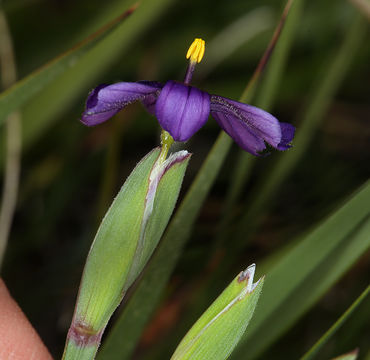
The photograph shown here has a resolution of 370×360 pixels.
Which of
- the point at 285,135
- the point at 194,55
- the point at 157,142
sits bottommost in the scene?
the point at 157,142

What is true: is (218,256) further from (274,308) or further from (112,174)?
(274,308)

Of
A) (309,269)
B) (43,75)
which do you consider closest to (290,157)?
(309,269)

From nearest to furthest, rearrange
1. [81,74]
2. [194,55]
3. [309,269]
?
1. [194,55]
2. [309,269]
3. [81,74]

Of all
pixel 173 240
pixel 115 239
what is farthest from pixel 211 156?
pixel 115 239

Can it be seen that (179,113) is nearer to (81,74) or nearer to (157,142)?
(81,74)

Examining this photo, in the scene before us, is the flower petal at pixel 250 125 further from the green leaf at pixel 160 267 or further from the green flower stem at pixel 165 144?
the green leaf at pixel 160 267
